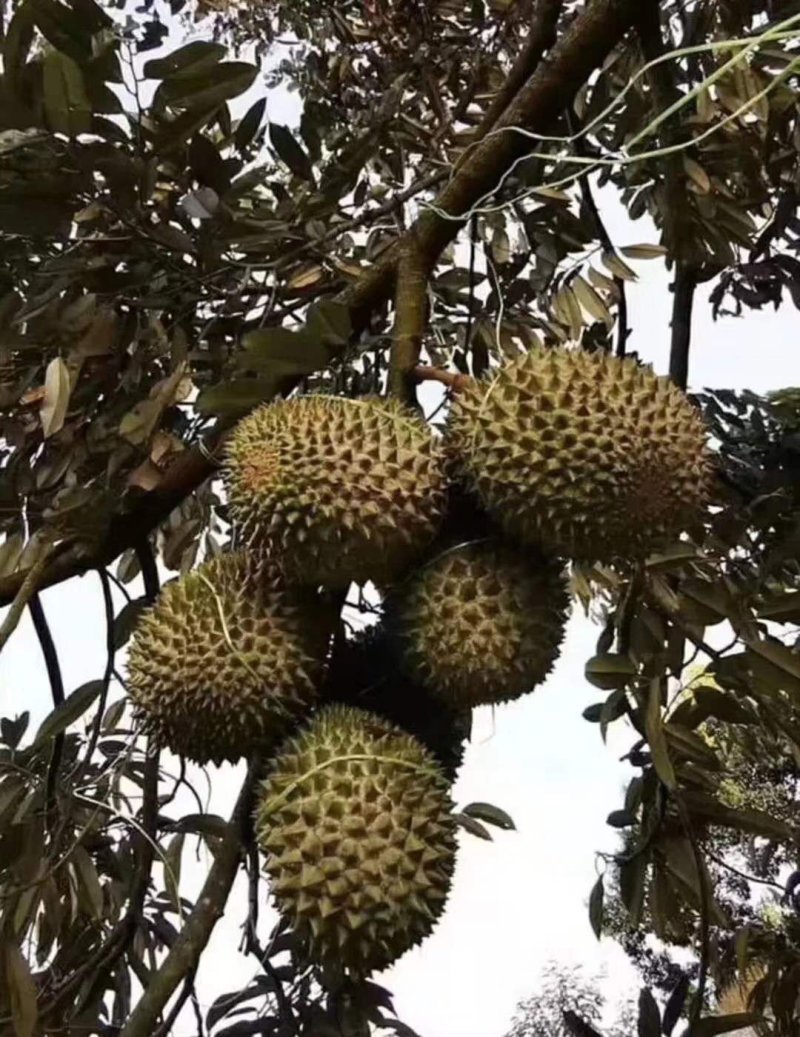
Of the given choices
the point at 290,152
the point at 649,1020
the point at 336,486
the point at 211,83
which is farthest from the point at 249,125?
the point at 649,1020

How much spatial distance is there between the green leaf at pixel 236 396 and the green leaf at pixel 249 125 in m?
0.30

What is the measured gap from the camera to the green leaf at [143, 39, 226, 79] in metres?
0.86

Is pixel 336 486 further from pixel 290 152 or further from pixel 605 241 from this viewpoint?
pixel 605 241

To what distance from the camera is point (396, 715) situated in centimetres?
85

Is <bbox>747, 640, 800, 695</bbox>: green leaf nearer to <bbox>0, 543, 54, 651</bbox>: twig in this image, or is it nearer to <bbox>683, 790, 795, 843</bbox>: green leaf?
<bbox>683, 790, 795, 843</bbox>: green leaf

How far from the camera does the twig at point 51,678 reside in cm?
92

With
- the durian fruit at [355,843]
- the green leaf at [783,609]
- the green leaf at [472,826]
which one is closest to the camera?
the durian fruit at [355,843]

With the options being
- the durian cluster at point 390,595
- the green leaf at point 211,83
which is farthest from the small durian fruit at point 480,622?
the green leaf at point 211,83

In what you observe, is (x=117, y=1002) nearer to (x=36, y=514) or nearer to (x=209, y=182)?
(x=36, y=514)

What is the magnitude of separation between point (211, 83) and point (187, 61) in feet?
0.07

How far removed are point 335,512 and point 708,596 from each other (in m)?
0.37

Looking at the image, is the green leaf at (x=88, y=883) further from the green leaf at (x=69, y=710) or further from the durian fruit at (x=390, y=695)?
the durian fruit at (x=390, y=695)

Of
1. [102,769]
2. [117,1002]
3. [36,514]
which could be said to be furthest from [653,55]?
[117,1002]

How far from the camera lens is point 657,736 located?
874 mm
